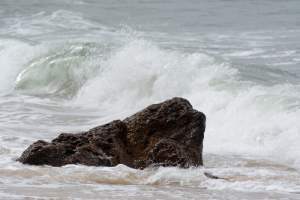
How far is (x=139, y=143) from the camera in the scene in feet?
27.1

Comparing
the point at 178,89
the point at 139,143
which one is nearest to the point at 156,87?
the point at 178,89

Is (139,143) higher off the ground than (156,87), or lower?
lower

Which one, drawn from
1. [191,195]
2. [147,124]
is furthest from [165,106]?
[191,195]

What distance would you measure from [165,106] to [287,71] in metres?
8.59

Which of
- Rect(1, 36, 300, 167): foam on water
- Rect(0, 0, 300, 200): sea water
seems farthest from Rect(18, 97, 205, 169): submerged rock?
Rect(1, 36, 300, 167): foam on water

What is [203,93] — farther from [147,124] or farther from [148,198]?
[148,198]

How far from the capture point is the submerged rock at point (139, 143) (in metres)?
7.80

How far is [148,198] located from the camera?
21.6ft

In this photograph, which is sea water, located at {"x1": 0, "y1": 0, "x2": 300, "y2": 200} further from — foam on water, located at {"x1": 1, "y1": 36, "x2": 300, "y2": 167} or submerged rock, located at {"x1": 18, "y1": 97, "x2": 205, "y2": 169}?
submerged rock, located at {"x1": 18, "y1": 97, "x2": 205, "y2": 169}

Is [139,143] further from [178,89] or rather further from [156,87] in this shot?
[156,87]

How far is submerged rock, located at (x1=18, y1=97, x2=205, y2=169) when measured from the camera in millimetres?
7805

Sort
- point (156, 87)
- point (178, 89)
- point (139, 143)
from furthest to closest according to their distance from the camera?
point (156, 87) < point (178, 89) < point (139, 143)

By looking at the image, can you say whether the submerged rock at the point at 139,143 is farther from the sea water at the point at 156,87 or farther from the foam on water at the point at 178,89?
the foam on water at the point at 178,89

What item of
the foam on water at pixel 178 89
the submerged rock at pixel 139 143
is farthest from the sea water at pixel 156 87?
the submerged rock at pixel 139 143
